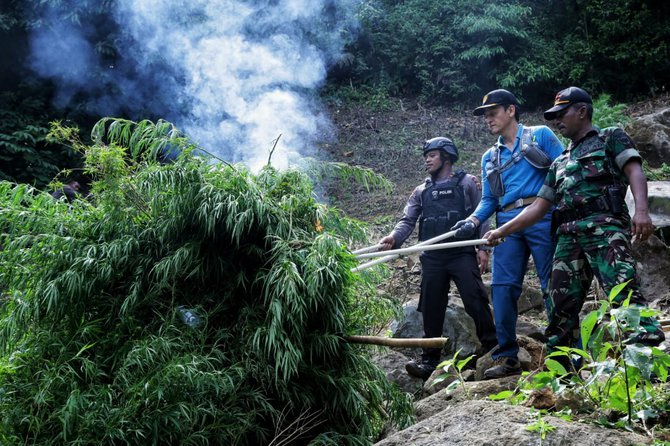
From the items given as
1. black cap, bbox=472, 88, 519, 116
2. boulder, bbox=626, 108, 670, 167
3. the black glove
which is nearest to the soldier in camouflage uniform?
black cap, bbox=472, 88, 519, 116

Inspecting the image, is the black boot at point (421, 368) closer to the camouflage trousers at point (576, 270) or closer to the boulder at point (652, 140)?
the camouflage trousers at point (576, 270)

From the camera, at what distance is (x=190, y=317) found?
4176mm

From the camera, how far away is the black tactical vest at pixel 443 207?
5.95 metres

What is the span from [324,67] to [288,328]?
13628mm

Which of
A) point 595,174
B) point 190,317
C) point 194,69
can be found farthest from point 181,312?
point 194,69

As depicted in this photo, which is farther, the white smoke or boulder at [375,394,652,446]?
the white smoke

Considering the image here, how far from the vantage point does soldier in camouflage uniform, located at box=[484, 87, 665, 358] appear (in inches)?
156

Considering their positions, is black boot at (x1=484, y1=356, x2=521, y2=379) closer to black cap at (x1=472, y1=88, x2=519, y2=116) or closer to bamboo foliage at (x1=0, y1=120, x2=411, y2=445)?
bamboo foliage at (x1=0, y1=120, x2=411, y2=445)

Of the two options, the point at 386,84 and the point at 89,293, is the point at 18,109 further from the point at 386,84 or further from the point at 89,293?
the point at 89,293

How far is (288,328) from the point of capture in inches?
159

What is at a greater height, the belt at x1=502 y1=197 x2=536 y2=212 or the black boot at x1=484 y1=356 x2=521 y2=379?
the belt at x1=502 y1=197 x2=536 y2=212

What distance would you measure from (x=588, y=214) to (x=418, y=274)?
16.2ft

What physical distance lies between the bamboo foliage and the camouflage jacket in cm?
136

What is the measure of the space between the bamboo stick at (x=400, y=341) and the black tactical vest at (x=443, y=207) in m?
1.84
